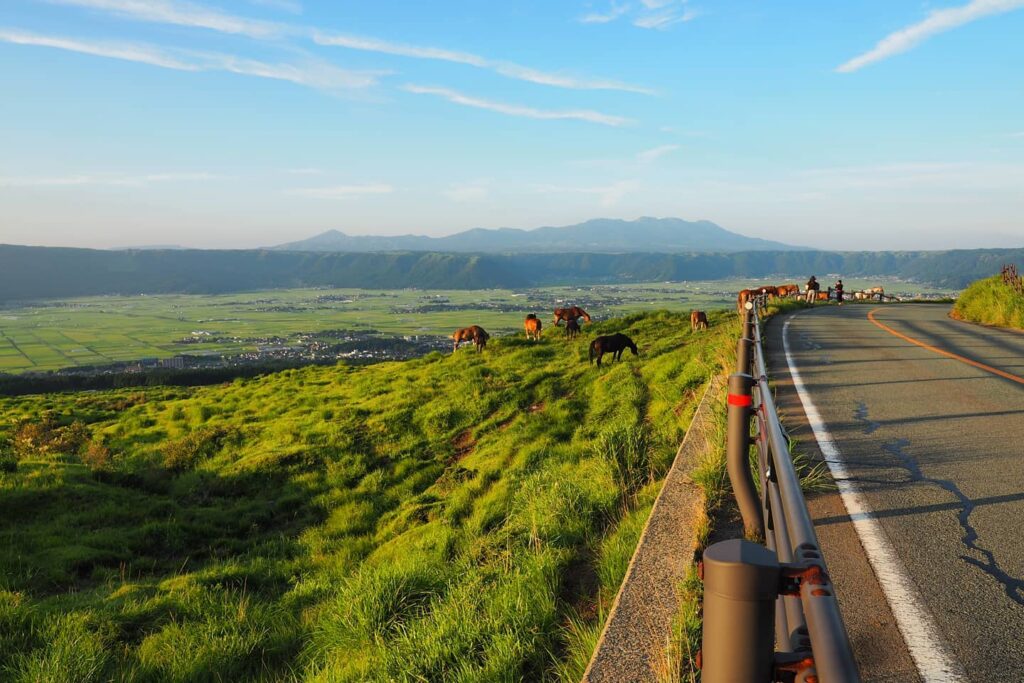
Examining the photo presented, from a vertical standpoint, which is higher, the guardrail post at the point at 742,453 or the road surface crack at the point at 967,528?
the guardrail post at the point at 742,453

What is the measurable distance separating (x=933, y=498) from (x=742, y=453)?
6.53 feet

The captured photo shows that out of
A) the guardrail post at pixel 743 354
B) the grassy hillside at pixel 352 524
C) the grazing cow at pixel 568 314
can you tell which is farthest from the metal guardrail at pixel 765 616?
the grazing cow at pixel 568 314

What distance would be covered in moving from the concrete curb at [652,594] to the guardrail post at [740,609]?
4.73 ft

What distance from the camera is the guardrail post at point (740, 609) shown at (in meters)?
1.61

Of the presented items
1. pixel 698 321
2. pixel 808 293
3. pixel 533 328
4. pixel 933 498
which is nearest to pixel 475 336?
pixel 533 328

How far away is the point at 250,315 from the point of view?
179 meters

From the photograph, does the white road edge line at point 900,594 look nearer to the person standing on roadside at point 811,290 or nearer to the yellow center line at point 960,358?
the yellow center line at point 960,358

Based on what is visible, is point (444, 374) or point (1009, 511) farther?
point (444, 374)

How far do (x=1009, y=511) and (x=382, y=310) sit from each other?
627 feet

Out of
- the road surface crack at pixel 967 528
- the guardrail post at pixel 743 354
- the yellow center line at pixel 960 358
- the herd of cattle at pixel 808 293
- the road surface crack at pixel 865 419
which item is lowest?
the road surface crack at pixel 967 528

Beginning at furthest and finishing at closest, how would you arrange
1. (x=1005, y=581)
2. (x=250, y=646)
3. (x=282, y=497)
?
(x=282, y=497)
(x=250, y=646)
(x=1005, y=581)

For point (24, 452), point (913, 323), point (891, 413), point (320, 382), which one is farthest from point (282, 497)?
point (913, 323)

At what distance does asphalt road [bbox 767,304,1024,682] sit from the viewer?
10.2 feet

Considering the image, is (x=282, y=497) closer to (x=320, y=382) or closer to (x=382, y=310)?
(x=320, y=382)
